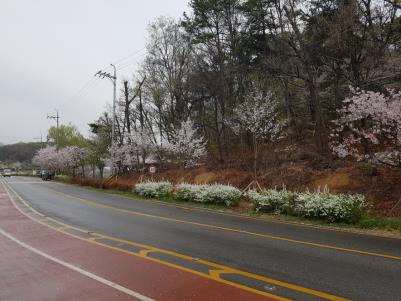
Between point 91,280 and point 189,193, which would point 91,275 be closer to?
point 91,280

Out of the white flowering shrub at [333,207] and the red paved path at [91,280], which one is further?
the white flowering shrub at [333,207]

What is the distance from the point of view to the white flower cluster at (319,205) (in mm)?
14000

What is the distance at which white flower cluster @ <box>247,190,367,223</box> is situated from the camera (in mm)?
14000

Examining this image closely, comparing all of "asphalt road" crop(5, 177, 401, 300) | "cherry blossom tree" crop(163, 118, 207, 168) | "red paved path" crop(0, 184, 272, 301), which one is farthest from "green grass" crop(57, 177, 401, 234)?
"cherry blossom tree" crop(163, 118, 207, 168)

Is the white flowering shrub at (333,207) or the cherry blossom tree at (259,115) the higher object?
the cherry blossom tree at (259,115)

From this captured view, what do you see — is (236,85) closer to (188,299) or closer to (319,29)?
(319,29)

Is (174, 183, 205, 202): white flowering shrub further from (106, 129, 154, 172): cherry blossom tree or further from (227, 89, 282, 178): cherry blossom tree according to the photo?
(106, 129, 154, 172): cherry blossom tree

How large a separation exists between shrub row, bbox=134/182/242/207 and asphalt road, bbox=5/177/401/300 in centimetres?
390

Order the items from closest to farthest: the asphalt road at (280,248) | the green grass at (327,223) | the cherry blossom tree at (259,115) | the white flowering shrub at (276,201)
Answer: the asphalt road at (280,248) → the green grass at (327,223) → the white flowering shrub at (276,201) → the cherry blossom tree at (259,115)

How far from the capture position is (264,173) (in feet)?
89.8

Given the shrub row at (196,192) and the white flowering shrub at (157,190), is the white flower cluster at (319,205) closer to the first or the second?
the shrub row at (196,192)

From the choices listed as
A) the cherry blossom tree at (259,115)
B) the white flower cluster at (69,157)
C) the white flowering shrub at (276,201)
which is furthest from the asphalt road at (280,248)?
the white flower cluster at (69,157)

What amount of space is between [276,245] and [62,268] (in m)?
5.07

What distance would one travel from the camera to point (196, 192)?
879 inches
